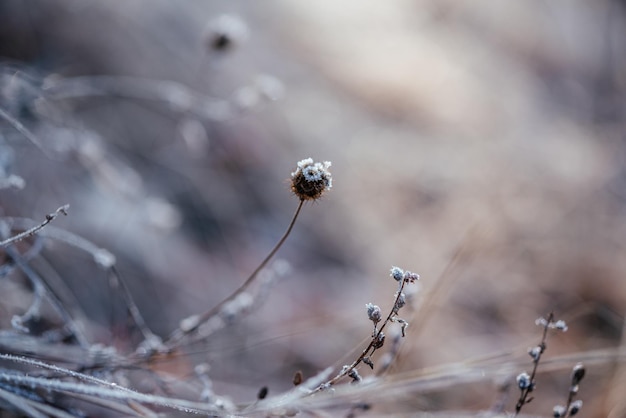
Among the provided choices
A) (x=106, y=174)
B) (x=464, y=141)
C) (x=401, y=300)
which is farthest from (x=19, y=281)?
(x=464, y=141)

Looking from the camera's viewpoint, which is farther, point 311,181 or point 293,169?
point 293,169

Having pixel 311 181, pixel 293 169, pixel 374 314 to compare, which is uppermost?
pixel 293 169

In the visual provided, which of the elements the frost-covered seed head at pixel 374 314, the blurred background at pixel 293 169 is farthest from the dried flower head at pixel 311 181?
the blurred background at pixel 293 169

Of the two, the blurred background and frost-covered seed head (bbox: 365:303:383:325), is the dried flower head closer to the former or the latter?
frost-covered seed head (bbox: 365:303:383:325)

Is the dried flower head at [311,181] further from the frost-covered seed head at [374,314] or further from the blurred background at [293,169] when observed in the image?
the blurred background at [293,169]

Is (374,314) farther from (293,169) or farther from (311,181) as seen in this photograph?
(293,169)

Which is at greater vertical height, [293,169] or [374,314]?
[293,169]

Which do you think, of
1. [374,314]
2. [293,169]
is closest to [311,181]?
[374,314]
